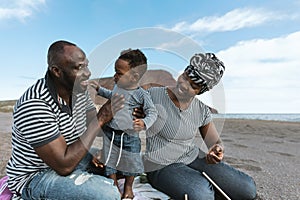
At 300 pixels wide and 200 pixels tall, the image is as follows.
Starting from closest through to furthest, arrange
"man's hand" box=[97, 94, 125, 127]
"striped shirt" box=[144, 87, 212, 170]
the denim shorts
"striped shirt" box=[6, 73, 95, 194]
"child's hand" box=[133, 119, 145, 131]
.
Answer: "striped shirt" box=[6, 73, 95, 194] → "man's hand" box=[97, 94, 125, 127] → "child's hand" box=[133, 119, 145, 131] → the denim shorts → "striped shirt" box=[144, 87, 212, 170]

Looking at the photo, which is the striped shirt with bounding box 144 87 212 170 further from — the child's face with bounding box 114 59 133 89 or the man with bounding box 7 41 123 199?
the man with bounding box 7 41 123 199

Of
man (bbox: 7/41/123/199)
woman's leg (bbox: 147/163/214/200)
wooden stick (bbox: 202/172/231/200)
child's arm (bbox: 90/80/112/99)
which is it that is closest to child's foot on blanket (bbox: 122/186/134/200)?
woman's leg (bbox: 147/163/214/200)

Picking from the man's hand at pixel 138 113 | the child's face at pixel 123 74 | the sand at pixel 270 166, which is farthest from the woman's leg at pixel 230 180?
the child's face at pixel 123 74

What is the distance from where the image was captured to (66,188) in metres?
2.21

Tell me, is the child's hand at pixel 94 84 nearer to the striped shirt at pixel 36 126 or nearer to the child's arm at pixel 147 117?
the striped shirt at pixel 36 126

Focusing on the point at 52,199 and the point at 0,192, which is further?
the point at 0,192

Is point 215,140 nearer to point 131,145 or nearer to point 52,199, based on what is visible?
point 131,145

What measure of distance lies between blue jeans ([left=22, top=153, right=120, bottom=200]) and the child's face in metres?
0.88

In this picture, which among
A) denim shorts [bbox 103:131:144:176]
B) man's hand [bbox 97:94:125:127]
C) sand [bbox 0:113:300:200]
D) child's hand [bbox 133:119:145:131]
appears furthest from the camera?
sand [bbox 0:113:300:200]

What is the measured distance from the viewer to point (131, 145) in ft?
9.61

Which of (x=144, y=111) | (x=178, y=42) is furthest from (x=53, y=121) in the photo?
(x=178, y=42)

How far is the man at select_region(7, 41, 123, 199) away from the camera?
2129mm

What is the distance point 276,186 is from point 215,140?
1213 millimetres

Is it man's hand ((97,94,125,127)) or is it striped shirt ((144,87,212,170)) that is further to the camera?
striped shirt ((144,87,212,170))
